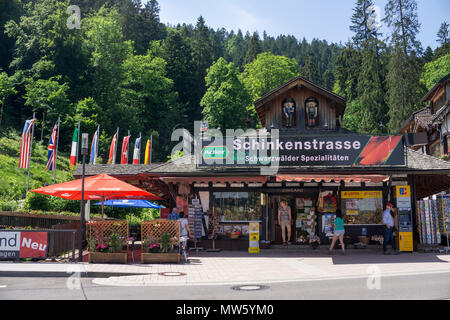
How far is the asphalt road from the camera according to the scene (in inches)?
325

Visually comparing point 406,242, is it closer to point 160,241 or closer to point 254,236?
point 254,236

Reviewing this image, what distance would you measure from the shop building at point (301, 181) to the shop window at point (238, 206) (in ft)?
0.14

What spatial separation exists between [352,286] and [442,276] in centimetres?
316

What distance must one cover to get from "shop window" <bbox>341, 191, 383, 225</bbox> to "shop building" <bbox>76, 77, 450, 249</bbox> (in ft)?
0.13

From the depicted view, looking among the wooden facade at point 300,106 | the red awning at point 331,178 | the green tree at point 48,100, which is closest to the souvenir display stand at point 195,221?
the red awning at point 331,178

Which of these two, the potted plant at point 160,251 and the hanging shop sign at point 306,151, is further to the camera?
the hanging shop sign at point 306,151

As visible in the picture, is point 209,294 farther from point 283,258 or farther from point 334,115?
point 334,115

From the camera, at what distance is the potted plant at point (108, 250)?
13.8m

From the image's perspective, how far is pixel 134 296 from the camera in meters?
8.52

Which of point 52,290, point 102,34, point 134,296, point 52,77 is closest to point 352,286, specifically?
point 134,296

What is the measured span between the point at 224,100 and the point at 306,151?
117 feet

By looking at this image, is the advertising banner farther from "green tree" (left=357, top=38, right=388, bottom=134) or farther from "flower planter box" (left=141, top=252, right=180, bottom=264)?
"green tree" (left=357, top=38, right=388, bottom=134)

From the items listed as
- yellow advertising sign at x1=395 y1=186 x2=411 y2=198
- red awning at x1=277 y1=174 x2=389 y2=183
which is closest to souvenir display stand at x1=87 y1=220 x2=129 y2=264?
red awning at x1=277 y1=174 x2=389 y2=183

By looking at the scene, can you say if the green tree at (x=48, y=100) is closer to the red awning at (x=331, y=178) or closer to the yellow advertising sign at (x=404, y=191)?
the red awning at (x=331, y=178)
